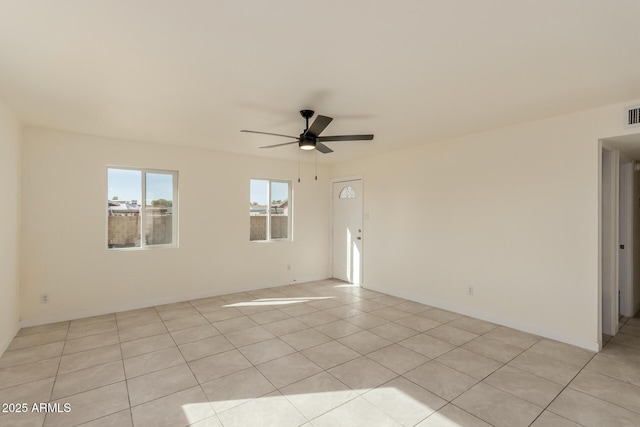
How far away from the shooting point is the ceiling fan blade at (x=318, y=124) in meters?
2.84

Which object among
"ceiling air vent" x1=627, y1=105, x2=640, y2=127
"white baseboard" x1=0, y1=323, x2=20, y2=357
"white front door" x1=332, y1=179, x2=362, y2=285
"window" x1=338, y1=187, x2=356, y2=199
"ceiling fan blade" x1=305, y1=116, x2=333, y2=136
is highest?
"ceiling air vent" x1=627, y1=105, x2=640, y2=127

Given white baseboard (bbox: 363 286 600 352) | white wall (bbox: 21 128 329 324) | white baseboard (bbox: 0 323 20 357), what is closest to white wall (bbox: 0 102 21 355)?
white baseboard (bbox: 0 323 20 357)

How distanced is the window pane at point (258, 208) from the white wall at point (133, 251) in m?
0.17

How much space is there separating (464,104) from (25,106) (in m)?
4.47

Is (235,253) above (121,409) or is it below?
above

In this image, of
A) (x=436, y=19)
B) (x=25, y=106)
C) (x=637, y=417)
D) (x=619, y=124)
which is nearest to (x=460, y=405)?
(x=637, y=417)

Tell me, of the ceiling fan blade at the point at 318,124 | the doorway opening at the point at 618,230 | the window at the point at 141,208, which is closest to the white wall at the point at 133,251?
the window at the point at 141,208

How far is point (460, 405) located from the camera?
2285mm

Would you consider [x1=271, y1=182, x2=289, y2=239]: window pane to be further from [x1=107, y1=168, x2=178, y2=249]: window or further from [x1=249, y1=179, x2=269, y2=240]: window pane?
[x1=107, y1=168, x2=178, y2=249]: window

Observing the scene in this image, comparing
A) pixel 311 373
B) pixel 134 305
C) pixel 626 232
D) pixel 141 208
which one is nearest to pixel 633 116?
pixel 626 232

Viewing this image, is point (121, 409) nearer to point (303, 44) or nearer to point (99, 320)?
point (99, 320)

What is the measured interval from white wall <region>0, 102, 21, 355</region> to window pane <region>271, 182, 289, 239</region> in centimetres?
356

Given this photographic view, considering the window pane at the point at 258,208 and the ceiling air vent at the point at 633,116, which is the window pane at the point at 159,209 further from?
the ceiling air vent at the point at 633,116

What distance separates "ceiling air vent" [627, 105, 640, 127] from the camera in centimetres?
291
